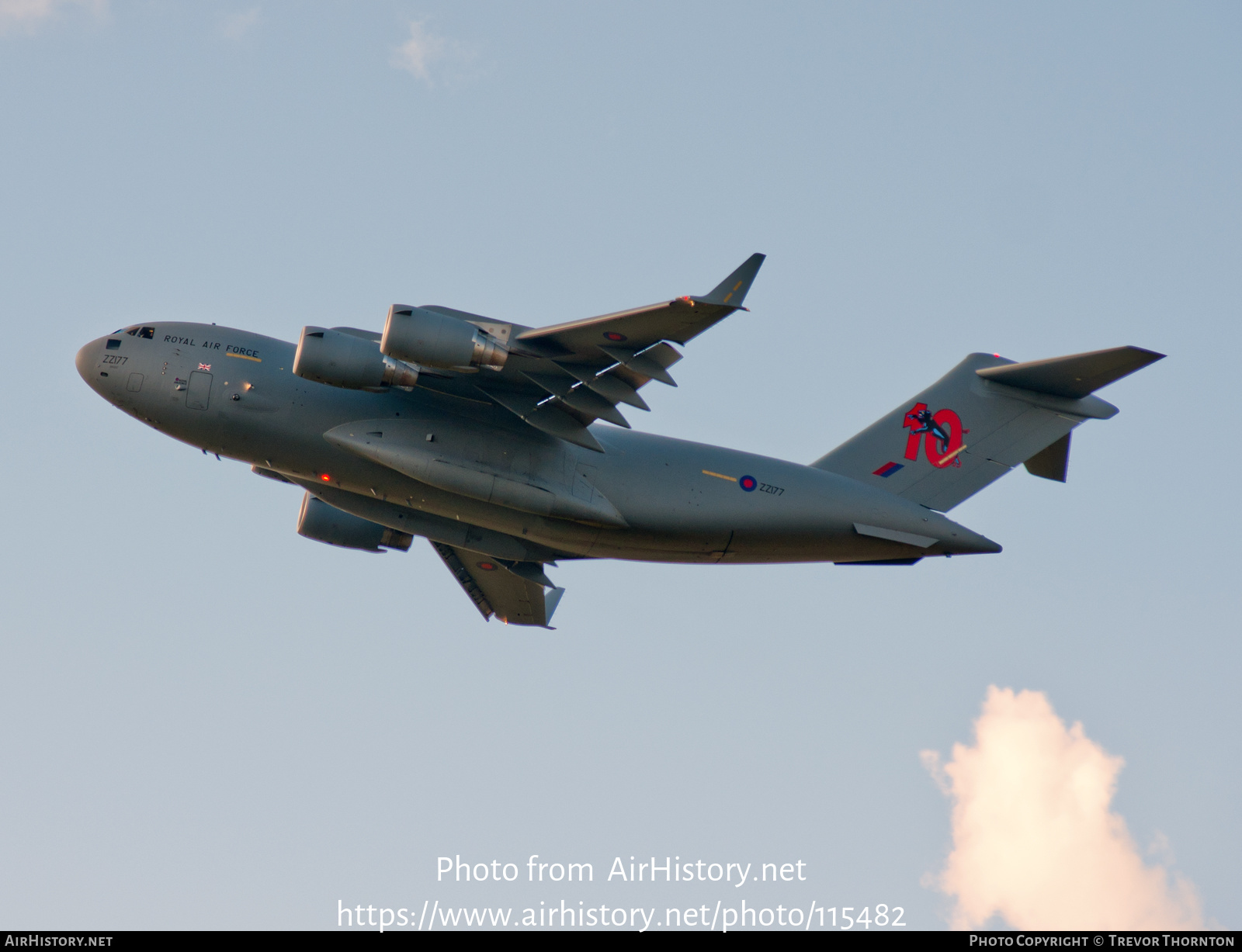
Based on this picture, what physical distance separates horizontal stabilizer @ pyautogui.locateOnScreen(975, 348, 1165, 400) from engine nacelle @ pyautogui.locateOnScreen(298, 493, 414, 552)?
8412 mm

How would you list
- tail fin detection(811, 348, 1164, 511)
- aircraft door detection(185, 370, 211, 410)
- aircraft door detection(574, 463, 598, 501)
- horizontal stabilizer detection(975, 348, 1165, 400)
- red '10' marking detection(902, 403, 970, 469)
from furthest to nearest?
red '10' marking detection(902, 403, 970, 469) < tail fin detection(811, 348, 1164, 511) < horizontal stabilizer detection(975, 348, 1165, 400) < aircraft door detection(574, 463, 598, 501) < aircraft door detection(185, 370, 211, 410)

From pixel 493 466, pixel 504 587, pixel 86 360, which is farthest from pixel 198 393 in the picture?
pixel 504 587

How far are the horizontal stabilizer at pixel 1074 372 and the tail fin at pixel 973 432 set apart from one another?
1 cm

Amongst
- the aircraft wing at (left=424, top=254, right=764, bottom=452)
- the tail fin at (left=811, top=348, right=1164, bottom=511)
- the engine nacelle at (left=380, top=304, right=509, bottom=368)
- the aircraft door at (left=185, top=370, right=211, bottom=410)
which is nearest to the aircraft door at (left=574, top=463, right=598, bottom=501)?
the aircraft wing at (left=424, top=254, right=764, bottom=452)

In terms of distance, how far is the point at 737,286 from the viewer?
488 inches

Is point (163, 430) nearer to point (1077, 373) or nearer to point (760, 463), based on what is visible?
point (760, 463)

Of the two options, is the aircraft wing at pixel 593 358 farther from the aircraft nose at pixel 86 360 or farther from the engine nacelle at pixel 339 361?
the aircraft nose at pixel 86 360

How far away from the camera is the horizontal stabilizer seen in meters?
15.2

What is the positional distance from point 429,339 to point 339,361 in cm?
111

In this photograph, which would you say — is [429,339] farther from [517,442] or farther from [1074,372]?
[1074,372]

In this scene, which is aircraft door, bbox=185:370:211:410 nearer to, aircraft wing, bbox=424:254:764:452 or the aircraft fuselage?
the aircraft fuselage

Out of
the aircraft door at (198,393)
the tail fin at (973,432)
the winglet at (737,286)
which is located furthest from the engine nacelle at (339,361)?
the tail fin at (973,432)
